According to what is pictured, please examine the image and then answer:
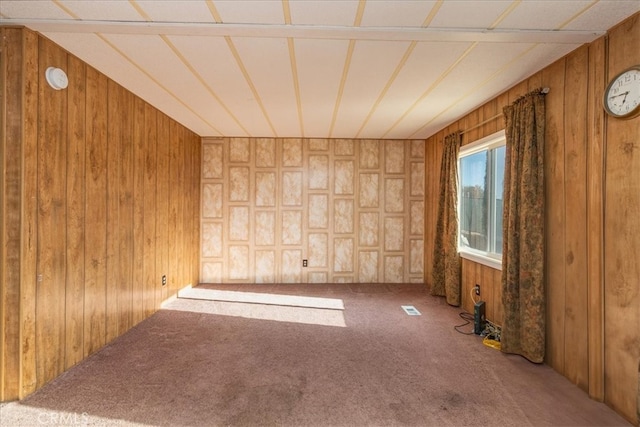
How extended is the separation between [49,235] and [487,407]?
318cm

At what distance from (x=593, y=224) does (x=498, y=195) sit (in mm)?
1319

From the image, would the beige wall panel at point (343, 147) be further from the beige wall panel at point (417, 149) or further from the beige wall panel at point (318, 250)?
the beige wall panel at point (318, 250)

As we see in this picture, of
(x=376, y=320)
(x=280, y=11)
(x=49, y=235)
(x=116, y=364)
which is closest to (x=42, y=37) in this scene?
(x=49, y=235)

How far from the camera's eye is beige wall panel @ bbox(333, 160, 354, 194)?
16.5 feet

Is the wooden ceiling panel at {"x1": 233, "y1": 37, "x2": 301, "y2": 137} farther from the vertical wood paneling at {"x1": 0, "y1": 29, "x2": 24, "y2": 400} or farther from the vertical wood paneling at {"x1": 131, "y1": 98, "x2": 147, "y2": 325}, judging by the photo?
the vertical wood paneling at {"x1": 0, "y1": 29, "x2": 24, "y2": 400}

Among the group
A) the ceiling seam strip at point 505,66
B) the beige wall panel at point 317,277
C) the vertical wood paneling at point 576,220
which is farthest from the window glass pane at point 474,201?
the beige wall panel at point 317,277

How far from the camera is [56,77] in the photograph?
2119 mm

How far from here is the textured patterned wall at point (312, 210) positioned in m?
4.98

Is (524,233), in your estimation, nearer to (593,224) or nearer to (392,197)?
(593,224)

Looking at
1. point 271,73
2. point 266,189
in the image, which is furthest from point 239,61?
point 266,189

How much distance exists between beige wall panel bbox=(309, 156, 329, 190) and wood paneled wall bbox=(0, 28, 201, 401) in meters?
2.30

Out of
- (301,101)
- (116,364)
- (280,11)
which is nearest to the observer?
(280,11)

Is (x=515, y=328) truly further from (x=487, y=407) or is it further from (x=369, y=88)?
(x=369, y=88)

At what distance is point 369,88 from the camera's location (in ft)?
9.18
